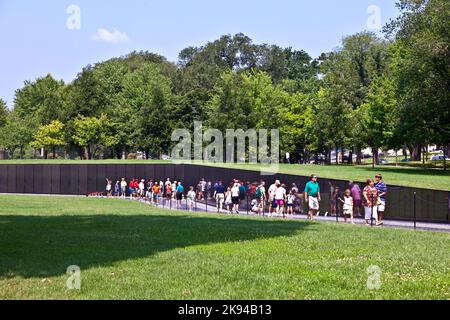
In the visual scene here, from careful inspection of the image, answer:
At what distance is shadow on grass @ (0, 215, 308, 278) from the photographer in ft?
38.6

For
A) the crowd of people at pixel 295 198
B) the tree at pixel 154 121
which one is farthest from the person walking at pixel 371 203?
the tree at pixel 154 121

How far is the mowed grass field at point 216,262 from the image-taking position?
918 cm

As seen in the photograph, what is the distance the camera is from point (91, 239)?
1524 centimetres

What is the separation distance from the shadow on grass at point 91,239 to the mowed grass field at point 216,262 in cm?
2

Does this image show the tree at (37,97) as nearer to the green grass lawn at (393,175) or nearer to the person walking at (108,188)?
the person walking at (108,188)

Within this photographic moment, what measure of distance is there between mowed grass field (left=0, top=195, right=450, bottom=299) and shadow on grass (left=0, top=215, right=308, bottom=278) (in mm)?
22

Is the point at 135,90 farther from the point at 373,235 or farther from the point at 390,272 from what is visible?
the point at 390,272

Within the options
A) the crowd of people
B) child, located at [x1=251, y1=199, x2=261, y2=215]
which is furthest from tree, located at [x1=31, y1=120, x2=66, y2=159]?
child, located at [x1=251, y1=199, x2=261, y2=215]

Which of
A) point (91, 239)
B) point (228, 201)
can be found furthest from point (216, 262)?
point (228, 201)

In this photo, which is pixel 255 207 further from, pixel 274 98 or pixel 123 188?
pixel 274 98

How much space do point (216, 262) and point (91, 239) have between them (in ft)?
15.2

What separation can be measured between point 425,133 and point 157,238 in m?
41.5

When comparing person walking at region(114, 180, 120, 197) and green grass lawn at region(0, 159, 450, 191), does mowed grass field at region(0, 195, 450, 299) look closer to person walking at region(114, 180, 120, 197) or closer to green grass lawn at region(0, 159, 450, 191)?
green grass lawn at region(0, 159, 450, 191)

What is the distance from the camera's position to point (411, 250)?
14.1 meters
